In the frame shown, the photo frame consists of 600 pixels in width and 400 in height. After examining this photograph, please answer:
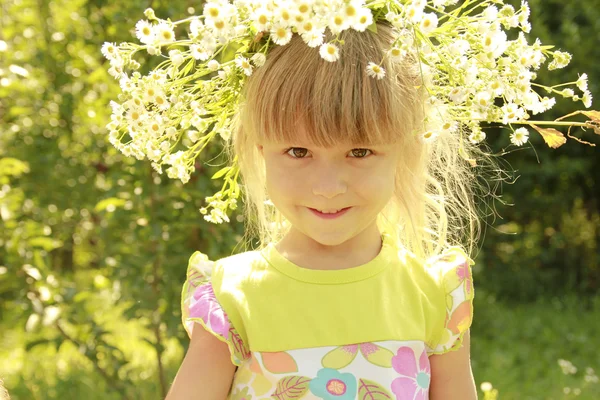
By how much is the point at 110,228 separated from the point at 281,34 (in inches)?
85.9

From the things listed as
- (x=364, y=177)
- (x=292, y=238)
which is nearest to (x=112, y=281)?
(x=292, y=238)

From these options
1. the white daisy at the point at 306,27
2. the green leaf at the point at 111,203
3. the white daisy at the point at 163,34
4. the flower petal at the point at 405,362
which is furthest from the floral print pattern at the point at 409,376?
the green leaf at the point at 111,203

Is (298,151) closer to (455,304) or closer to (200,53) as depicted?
(200,53)

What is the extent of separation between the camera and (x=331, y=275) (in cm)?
173

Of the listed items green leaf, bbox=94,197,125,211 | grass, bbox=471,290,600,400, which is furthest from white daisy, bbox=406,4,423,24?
grass, bbox=471,290,600,400

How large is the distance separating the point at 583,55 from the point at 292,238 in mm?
3534

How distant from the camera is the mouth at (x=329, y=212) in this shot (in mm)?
1647

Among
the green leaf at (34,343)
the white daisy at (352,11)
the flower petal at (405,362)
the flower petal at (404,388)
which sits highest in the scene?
the white daisy at (352,11)

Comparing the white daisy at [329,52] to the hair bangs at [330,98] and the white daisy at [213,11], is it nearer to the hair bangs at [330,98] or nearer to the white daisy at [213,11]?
the hair bangs at [330,98]

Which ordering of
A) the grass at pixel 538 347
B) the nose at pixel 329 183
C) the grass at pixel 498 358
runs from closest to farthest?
the nose at pixel 329 183
the grass at pixel 498 358
the grass at pixel 538 347

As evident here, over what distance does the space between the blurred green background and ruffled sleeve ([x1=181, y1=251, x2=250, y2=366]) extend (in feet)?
3.40

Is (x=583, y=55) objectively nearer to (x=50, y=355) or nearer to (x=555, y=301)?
(x=555, y=301)

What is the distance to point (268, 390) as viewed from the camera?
1679mm

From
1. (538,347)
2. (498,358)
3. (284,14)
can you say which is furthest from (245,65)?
(538,347)
